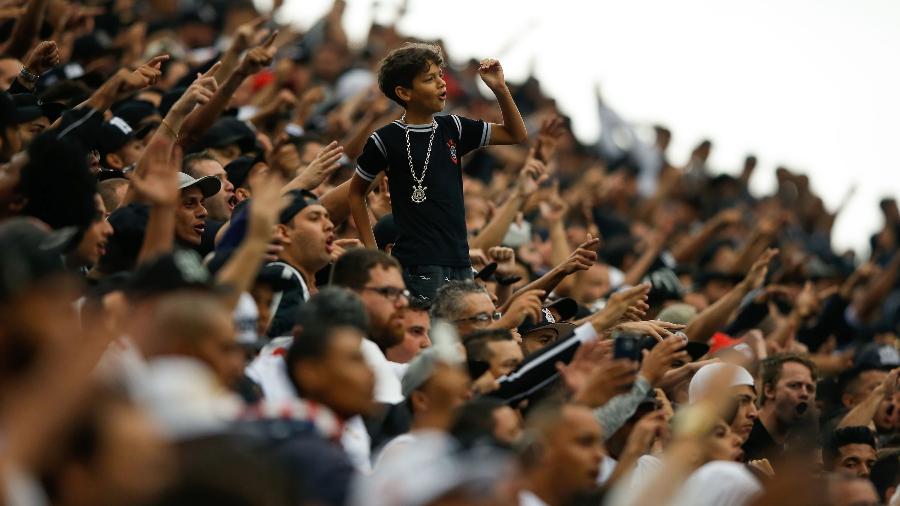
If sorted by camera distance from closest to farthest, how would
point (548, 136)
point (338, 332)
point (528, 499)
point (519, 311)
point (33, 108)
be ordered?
point (528, 499), point (338, 332), point (519, 311), point (33, 108), point (548, 136)

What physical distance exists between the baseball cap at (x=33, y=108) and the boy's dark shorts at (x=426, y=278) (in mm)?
2177

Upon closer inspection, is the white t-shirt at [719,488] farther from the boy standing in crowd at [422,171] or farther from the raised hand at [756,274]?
the raised hand at [756,274]

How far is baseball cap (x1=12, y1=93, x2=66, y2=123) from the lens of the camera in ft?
29.4

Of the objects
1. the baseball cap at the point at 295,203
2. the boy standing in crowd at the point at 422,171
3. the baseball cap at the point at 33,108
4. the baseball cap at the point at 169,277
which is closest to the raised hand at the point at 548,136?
the boy standing in crowd at the point at 422,171

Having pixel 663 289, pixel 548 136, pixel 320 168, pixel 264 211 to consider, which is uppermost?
pixel 264 211

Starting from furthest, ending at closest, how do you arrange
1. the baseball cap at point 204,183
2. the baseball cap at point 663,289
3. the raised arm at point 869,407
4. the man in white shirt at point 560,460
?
the baseball cap at point 663,289, the raised arm at point 869,407, the baseball cap at point 204,183, the man in white shirt at point 560,460

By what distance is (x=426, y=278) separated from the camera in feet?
30.0

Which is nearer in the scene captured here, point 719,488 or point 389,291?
point 719,488

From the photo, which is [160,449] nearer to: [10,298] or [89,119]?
[10,298]

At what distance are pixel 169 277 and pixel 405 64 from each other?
3652mm

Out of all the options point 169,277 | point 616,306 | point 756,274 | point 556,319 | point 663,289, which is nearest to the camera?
point 169,277

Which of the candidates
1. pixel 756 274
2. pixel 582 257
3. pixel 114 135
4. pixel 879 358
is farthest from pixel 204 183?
pixel 879 358

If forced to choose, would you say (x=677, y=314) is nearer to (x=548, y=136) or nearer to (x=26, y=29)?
(x=548, y=136)

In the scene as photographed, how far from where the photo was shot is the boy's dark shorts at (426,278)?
9.11 meters
